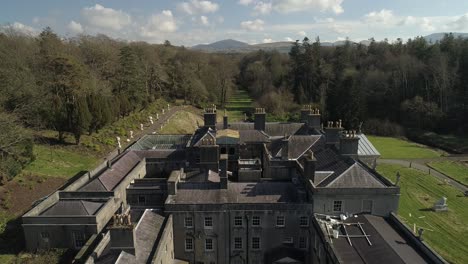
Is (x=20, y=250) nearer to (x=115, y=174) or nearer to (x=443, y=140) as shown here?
(x=115, y=174)

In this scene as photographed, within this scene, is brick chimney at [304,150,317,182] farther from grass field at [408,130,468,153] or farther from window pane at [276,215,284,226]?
grass field at [408,130,468,153]

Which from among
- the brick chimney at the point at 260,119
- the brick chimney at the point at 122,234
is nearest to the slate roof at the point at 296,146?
the brick chimney at the point at 260,119

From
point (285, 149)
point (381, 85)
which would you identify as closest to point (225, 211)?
point (285, 149)

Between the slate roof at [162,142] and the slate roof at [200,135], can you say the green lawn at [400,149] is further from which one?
the slate roof at [162,142]

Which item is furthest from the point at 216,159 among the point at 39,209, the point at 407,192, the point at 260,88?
the point at 260,88

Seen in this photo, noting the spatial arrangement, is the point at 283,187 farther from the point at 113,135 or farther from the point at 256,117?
the point at 113,135
